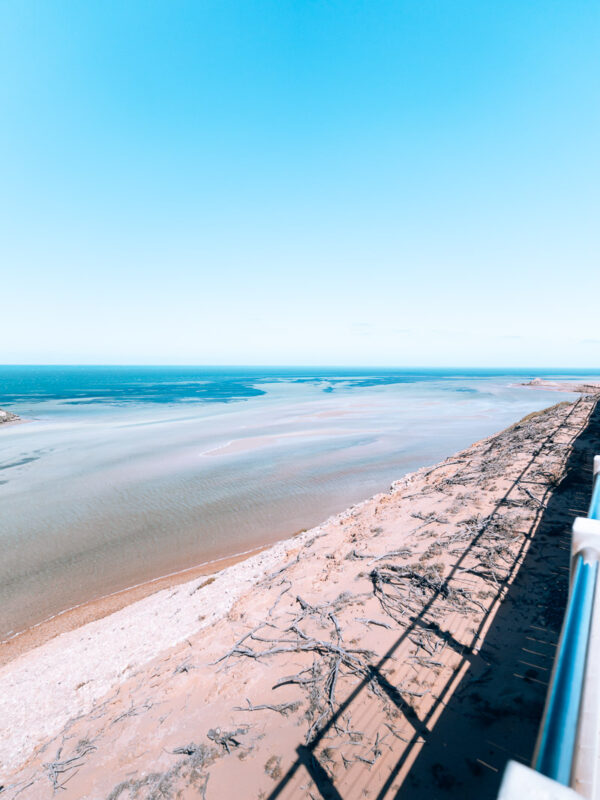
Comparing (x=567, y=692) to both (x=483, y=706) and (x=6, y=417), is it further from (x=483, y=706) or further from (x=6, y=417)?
(x=6, y=417)

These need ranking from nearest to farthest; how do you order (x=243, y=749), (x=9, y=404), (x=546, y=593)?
(x=243, y=749)
(x=546, y=593)
(x=9, y=404)

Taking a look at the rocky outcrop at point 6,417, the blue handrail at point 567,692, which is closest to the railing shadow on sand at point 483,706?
the blue handrail at point 567,692

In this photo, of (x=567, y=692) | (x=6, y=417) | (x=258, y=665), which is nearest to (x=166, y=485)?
(x=258, y=665)

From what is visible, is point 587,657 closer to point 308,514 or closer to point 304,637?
point 304,637

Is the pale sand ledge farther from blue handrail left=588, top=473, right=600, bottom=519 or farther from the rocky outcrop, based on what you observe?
the rocky outcrop

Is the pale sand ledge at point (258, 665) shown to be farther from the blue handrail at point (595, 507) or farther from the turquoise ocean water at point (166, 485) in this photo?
the blue handrail at point (595, 507)

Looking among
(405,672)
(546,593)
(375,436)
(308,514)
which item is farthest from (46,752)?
(375,436)
